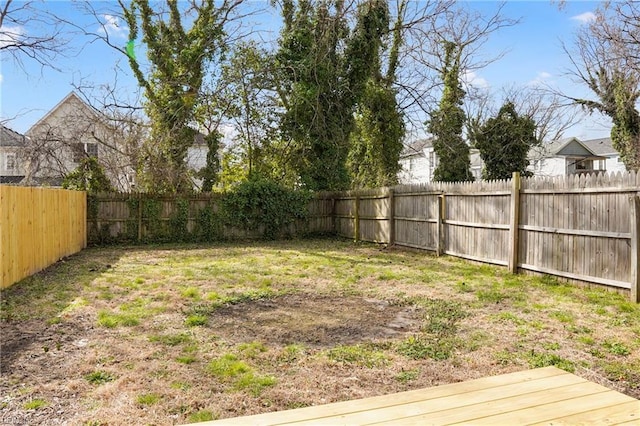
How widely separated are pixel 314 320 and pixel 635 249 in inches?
171

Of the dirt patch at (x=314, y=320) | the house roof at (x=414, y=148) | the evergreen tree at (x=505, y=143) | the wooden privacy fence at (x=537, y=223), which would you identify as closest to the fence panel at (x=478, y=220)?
the wooden privacy fence at (x=537, y=223)

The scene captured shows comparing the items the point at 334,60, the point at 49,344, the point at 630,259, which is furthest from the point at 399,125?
the point at 49,344

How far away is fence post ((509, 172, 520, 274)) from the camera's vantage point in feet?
25.9

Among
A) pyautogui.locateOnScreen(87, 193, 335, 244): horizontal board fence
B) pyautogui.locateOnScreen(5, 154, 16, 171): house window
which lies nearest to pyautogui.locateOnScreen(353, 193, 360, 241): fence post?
pyautogui.locateOnScreen(87, 193, 335, 244): horizontal board fence

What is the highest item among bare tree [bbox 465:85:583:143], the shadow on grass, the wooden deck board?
bare tree [bbox 465:85:583:143]

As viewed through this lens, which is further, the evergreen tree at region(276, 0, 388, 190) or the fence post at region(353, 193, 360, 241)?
the evergreen tree at region(276, 0, 388, 190)

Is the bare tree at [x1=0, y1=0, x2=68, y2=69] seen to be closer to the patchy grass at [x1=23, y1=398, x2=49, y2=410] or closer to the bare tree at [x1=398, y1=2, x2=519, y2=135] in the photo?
the patchy grass at [x1=23, y1=398, x2=49, y2=410]

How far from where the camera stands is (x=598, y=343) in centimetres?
418

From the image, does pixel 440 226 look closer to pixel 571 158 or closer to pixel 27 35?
pixel 27 35

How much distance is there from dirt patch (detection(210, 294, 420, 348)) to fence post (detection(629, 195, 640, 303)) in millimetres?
2941

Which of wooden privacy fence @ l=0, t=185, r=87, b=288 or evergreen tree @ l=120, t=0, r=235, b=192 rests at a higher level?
evergreen tree @ l=120, t=0, r=235, b=192

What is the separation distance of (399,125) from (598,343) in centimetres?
1441

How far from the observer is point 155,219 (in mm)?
13727

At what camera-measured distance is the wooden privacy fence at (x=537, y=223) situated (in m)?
6.16
